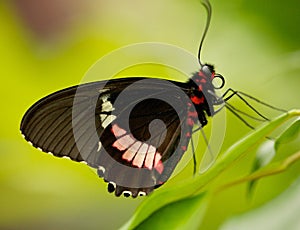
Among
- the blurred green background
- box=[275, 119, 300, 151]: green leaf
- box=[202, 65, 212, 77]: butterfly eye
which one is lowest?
the blurred green background

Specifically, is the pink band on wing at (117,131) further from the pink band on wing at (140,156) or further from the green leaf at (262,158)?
the green leaf at (262,158)

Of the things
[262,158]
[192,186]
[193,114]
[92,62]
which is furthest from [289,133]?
[92,62]

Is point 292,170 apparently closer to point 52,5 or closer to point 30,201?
point 30,201

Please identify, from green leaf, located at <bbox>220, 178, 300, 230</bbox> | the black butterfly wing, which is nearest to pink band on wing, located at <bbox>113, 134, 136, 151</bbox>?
the black butterfly wing

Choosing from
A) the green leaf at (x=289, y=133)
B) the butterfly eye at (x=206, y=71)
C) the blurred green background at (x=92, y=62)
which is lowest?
the blurred green background at (x=92, y=62)

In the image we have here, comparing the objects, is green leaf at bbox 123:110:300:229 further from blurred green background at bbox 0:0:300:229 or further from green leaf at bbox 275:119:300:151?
blurred green background at bbox 0:0:300:229

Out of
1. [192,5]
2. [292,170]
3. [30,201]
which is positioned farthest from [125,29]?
[292,170]

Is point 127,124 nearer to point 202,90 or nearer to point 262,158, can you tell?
point 202,90

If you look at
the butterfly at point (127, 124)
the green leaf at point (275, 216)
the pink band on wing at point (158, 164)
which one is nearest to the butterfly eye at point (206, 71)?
the butterfly at point (127, 124)

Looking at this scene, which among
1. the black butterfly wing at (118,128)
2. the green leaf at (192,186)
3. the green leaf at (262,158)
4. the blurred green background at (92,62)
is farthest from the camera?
the blurred green background at (92,62)
